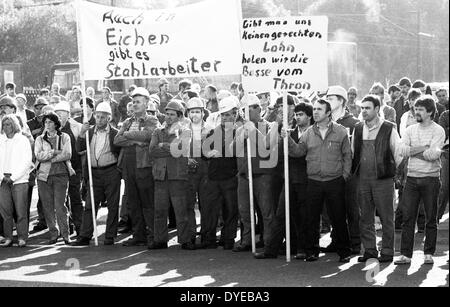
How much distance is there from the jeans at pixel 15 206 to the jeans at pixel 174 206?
209cm

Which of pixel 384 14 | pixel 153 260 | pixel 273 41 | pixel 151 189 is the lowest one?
pixel 153 260

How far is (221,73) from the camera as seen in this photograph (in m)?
12.1

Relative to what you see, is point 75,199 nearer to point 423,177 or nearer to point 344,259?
point 344,259

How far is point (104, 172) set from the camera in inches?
518

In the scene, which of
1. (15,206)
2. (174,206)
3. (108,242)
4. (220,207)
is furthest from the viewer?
(15,206)

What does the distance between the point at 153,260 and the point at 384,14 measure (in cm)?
3893

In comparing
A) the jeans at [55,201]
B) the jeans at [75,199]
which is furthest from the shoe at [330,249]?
the jeans at [75,199]

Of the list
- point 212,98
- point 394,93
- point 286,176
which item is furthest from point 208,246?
point 394,93

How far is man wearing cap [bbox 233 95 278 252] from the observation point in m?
11.8

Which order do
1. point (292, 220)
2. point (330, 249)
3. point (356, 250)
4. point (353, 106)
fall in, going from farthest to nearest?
point (353, 106) → point (330, 249) → point (356, 250) → point (292, 220)

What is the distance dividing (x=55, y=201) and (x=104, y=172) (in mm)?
853

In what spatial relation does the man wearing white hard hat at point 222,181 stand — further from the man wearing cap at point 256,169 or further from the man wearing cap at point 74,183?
the man wearing cap at point 74,183
